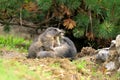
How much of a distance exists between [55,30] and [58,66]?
6.93ft

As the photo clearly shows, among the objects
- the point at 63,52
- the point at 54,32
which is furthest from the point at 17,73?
the point at 54,32

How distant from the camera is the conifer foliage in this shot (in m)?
12.5

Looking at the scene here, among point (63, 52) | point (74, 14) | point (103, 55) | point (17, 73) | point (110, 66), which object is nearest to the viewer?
point (17, 73)

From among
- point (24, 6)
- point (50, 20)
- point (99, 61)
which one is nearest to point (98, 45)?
point (50, 20)

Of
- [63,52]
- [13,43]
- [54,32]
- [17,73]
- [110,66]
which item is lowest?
[13,43]

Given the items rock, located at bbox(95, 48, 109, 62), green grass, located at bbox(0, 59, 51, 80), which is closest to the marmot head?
rock, located at bbox(95, 48, 109, 62)

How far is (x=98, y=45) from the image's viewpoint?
13.8 meters

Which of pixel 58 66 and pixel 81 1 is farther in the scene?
pixel 81 1

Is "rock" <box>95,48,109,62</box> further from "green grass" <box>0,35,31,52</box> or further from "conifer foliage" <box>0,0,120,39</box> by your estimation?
"green grass" <box>0,35,31,52</box>

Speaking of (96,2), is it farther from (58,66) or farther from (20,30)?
(20,30)

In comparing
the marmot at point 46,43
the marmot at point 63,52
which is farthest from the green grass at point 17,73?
the marmot at point 46,43

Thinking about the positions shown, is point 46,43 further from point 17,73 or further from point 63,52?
point 17,73

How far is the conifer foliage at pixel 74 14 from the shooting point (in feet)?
40.9

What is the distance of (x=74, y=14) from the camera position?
13.2 meters
